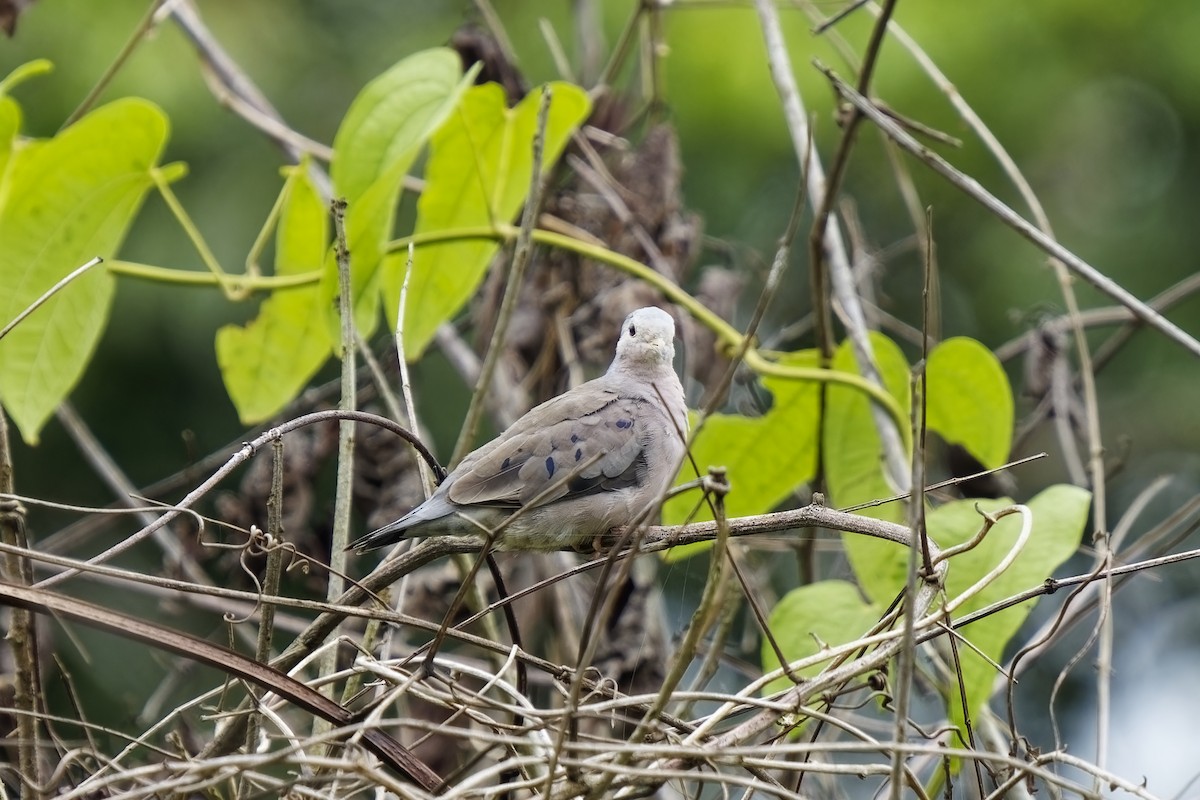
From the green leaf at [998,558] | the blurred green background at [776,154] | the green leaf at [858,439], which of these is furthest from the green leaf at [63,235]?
the blurred green background at [776,154]

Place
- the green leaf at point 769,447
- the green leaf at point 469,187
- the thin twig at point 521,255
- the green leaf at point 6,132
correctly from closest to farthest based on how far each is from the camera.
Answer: the thin twig at point 521,255 → the green leaf at point 6,132 → the green leaf at point 469,187 → the green leaf at point 769,447

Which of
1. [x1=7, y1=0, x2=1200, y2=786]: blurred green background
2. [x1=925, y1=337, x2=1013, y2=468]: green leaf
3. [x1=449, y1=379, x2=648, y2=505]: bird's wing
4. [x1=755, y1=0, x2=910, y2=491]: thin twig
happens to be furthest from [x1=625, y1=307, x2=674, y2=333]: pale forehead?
[x1=7, y1=0, x2=1200, y2=786]: blurred green background

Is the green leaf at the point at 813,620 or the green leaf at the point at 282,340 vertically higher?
the green leaf at the point at 282,340

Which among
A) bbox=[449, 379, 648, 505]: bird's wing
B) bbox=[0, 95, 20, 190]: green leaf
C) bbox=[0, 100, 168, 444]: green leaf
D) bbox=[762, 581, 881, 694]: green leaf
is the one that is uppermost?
bbox=[0, 95, 20, 190]: green leaf

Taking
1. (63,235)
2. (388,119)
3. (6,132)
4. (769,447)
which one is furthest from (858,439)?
(6,132)

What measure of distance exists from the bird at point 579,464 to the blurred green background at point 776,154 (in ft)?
9.26

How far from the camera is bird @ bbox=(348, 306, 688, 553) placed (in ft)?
10.6

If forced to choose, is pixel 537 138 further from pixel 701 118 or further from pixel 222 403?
pixel 222 403

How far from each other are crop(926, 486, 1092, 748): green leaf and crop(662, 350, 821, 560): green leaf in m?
0.69

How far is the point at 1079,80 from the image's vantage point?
7.97 m

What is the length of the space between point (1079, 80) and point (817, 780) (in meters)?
5.65

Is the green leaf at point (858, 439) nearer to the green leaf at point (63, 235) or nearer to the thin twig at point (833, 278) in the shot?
the thin twig at point (833, 278)

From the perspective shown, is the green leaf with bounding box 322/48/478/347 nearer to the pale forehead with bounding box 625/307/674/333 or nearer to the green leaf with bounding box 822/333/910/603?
the pale forehead with bounding box 625/307/674/333

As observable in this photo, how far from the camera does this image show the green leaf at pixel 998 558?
10.5 feet
